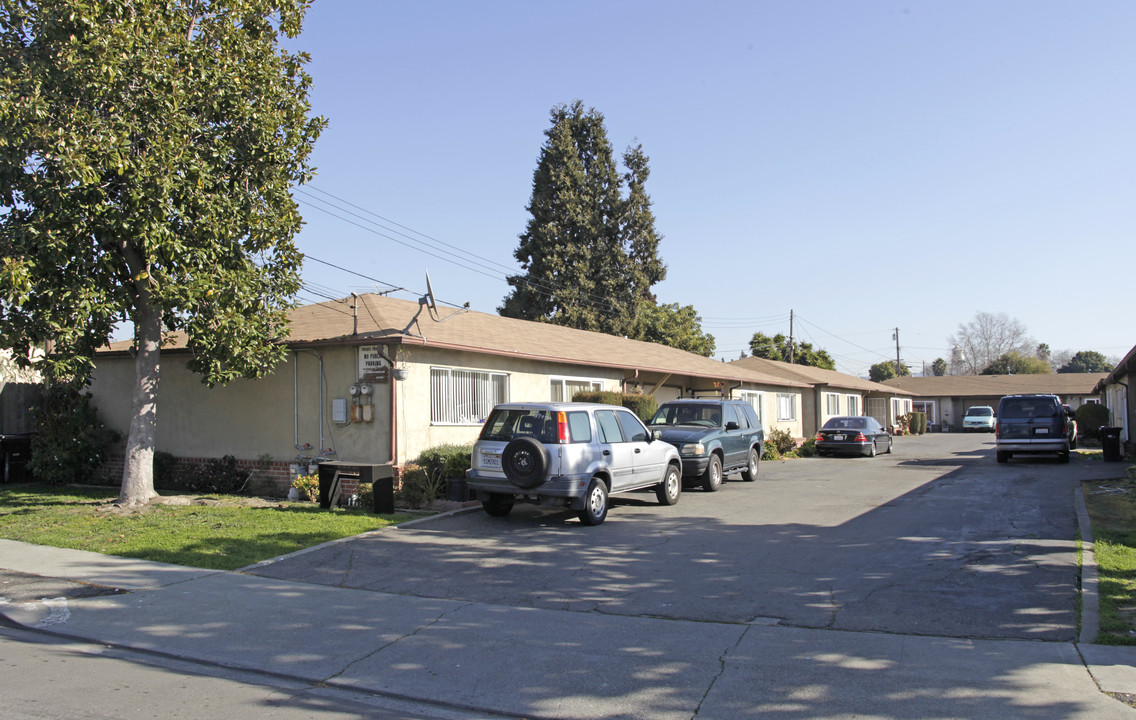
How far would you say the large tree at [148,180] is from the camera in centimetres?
1142

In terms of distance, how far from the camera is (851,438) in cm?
2770

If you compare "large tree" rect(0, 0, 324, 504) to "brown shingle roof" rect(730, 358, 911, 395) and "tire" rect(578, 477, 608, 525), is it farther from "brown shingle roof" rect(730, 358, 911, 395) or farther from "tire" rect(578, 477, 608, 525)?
"brown shingle roof" rect(730, 358, 911, 395)

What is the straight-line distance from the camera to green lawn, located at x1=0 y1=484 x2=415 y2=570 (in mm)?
9969

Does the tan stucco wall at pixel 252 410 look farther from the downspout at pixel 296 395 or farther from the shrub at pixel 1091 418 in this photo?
the shrub at pixel 1091 418

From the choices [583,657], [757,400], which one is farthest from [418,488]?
[757,400]

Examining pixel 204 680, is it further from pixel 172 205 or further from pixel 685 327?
pixel 685 327

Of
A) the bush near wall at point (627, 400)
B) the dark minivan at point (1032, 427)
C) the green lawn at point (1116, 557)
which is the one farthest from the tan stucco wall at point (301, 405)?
the dark minivan at point (1032, 427)

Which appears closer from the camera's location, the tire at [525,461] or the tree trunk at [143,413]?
the tire at [525,461]

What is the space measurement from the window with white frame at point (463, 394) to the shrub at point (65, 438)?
7.90 m

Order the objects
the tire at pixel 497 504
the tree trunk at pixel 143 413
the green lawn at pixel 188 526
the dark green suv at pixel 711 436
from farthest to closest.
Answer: the dark green suv at pixel 711 436, the tree trunk at pixel 143 413, the tire at pixel 497 504, the green lawn at pixel 188 526

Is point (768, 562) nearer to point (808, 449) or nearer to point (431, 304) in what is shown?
point (431, 304)

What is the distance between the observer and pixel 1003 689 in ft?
17.2

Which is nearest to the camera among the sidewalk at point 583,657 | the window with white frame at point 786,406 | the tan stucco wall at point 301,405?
the sidewalk at point 583,657

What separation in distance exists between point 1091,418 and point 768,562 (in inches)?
1178
